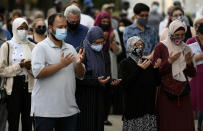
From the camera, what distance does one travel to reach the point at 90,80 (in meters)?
7.16

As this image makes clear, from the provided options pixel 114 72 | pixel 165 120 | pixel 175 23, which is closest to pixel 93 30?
pixel 175 23

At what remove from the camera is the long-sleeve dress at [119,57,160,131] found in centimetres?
720

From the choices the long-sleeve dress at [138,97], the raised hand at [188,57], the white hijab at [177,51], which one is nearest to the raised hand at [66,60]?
the long-sleeve dress at [138,97]

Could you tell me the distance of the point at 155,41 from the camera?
9.72m

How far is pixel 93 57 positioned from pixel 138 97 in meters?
0.83

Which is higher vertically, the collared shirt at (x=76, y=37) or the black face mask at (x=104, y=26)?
the black face mask at (x=104, y=26)

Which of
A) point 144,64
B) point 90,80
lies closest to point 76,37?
point 90,80

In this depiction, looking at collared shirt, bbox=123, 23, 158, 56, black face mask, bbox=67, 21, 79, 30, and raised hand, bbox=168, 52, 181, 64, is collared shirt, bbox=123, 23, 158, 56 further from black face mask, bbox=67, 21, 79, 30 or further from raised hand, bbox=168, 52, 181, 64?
raised hand, bbox=168, 52, 181, 64

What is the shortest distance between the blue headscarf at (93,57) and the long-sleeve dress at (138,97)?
0.32m

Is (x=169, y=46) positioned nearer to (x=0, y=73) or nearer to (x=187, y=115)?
(x=187, y=115)

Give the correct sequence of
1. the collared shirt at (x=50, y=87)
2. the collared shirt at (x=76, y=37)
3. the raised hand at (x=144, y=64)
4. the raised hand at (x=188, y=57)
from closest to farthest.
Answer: the collared shirt at (x=50, y=87) → the raised hand at (x=144, y=64) → the raised hand at (x=188, y=57) → the collared shirt at (x=76, y=37)

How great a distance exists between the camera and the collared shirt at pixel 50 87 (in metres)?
6.24

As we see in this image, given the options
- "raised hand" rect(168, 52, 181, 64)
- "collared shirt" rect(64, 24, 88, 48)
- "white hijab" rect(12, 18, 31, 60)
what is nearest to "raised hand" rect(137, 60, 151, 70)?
"raised hand" rect(168, 52, 181, 64)

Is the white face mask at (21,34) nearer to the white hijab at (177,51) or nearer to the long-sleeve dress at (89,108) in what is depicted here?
the long-sleeve dress at (89,108)
